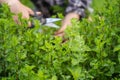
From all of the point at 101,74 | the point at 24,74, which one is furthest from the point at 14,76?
the point at 101,74

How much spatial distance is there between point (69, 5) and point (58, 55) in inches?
70.7

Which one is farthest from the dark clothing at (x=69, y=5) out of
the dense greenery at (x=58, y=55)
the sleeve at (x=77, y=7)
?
the dense greenery at (x=58, y=55)

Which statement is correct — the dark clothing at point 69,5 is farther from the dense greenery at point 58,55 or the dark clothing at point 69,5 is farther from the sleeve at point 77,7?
the dense greenery at point 58,55

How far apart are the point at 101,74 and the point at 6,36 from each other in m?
0.45

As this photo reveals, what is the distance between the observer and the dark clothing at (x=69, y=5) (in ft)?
10.3

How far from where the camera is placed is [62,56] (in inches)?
55.7

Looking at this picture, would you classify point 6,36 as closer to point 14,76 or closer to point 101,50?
point 14,76

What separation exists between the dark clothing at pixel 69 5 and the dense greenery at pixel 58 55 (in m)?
1.48

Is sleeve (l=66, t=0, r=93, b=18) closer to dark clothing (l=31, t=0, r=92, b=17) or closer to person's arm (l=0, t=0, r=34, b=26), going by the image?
dark clothing (l=31, t=0, r=92, b=17)

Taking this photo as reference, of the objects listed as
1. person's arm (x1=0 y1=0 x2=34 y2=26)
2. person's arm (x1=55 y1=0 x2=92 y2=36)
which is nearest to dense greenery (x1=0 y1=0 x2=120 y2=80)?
person's arm (x1=0 y1=0 x2=34 y2=26)

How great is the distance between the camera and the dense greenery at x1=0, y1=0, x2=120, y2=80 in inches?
53.3

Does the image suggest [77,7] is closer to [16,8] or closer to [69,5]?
[69,5]

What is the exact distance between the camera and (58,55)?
1.41 meters

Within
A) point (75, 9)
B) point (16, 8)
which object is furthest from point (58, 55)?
point (75, 9)
